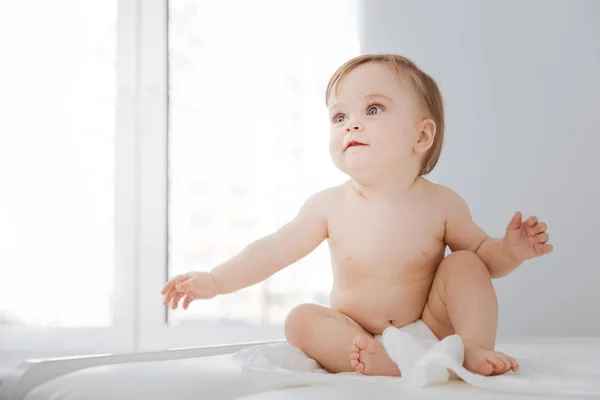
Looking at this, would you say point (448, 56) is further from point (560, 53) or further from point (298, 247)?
point (298, 247)

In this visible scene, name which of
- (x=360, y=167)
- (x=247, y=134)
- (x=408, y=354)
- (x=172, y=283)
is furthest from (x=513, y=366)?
(x=247, y=134)

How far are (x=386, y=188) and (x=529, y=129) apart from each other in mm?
932

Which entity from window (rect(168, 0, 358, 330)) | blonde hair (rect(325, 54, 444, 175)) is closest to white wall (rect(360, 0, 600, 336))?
window (rect(168, 0, 358, 330))

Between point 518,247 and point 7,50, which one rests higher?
point 7,50

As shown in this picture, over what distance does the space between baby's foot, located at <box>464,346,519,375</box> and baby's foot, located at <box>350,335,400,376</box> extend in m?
0.08

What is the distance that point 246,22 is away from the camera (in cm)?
205

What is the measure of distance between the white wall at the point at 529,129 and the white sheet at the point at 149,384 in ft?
3.93

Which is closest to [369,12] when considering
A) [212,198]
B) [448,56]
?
[448,56]

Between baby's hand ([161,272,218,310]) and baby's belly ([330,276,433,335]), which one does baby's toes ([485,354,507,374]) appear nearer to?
baby's belly ([330,276,433,335])

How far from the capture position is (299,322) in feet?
2.96

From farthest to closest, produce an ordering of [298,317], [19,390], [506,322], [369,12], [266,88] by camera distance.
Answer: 1. [266,88]
2. [369,12]
3. [506,322]
4. [298,317]
5. [19,390]

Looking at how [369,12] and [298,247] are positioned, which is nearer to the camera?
[298,247]

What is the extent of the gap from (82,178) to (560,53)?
4.41ft

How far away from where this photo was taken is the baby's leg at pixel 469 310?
2.52 ft
